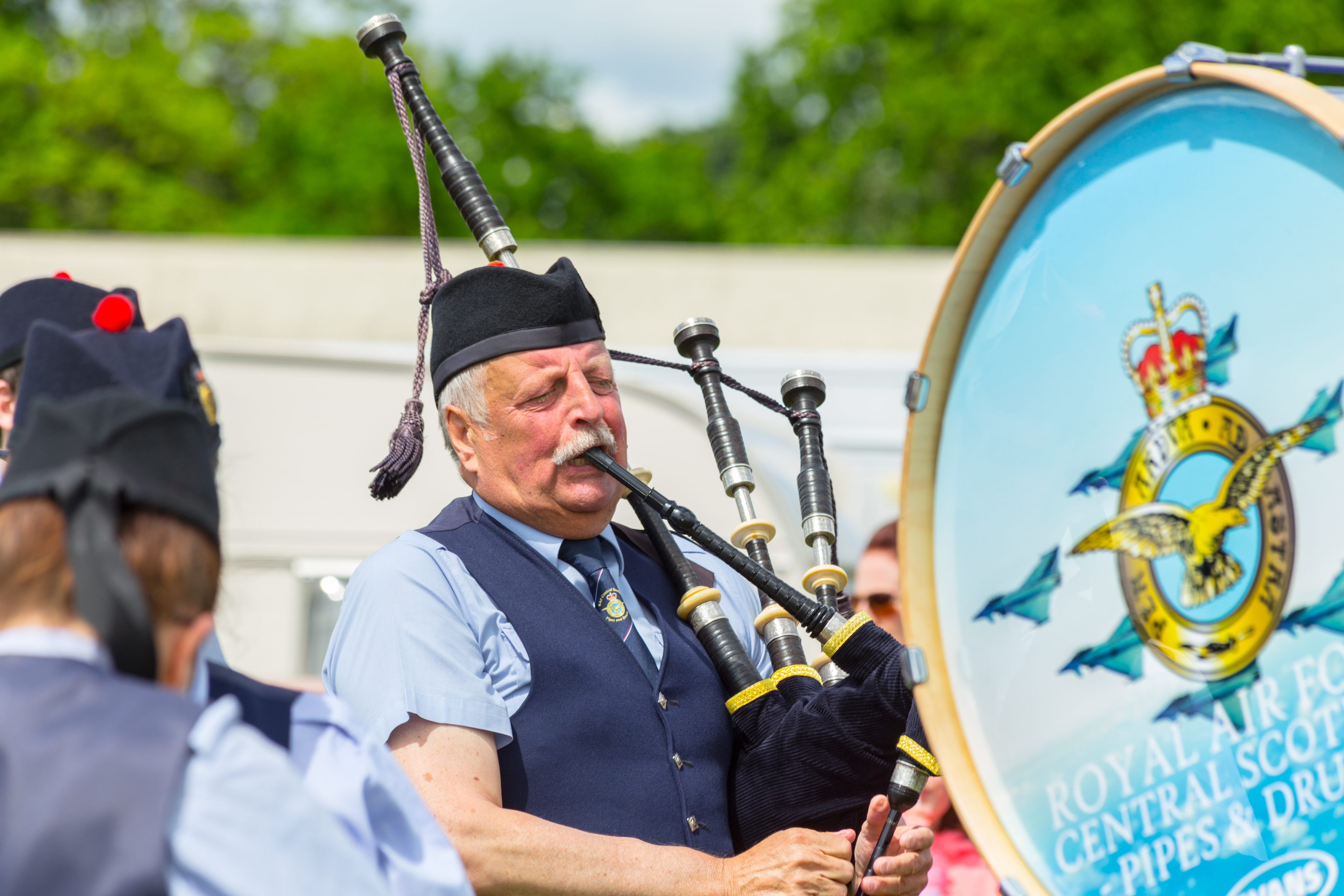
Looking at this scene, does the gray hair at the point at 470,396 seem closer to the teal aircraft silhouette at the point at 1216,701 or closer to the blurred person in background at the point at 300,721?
the blurred person in background at the point at 300,721

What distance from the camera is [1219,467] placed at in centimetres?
179

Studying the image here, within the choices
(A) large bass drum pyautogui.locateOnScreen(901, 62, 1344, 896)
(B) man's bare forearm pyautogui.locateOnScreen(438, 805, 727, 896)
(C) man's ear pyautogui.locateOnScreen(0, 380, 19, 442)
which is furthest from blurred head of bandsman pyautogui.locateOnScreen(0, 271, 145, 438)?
(A) large bass drum pyautogui.locateOnScreen(901, 62, 1344, 896)

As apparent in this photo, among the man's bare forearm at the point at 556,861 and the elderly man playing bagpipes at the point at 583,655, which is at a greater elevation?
the elderly man playing bagpipes at the point at 583,655

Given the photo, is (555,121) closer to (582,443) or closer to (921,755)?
(582,443)

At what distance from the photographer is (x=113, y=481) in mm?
1265

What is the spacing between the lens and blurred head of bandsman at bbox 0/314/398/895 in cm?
113

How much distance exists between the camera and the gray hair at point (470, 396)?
8.41 ft

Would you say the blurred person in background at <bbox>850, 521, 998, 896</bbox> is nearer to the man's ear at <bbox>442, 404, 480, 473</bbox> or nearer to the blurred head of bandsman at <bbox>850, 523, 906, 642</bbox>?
the blurred head of bandsman at <bbox>850, 523, 906, 642</bbox>

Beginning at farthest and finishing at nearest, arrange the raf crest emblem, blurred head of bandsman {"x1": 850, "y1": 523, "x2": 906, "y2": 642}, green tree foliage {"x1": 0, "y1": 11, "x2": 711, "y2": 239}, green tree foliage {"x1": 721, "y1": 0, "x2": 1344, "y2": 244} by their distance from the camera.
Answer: green tree foliage {"x1": 0, "y1": 11, "x2": 711, "y2": 239} < green tree foliage {"x1": 721, "y1": 0, "x2": 1344, "y2": 244} < blurred head of bandsman {"x1": 850, "y1": 523, "x2": 906, "y2": 642} < the raf crest emblem

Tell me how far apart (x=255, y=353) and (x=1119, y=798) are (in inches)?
166

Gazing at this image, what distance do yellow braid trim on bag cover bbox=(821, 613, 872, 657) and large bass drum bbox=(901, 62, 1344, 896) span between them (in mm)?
80

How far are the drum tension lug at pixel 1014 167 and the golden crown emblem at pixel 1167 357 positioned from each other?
0.31 meters

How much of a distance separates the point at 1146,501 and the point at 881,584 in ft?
5.82

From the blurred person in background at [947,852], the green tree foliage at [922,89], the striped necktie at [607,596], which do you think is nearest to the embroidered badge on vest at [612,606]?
the striped necktie at [607,596]
